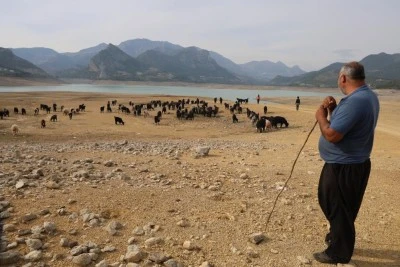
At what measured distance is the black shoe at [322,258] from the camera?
431 cm

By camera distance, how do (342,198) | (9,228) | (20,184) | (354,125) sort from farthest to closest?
(20,184) → (9,228) → (342,198) → (354,125)

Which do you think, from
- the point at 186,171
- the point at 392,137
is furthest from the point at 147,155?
the point at 392,137

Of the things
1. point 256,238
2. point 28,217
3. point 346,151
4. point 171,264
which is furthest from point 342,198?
point 28,217

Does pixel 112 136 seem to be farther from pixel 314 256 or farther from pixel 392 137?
pixel 314 256

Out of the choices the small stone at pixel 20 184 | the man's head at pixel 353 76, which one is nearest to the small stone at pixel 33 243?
the small stone at pixel 20 184

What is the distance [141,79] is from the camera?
192 meters

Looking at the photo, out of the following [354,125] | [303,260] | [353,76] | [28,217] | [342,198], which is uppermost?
[353,76]

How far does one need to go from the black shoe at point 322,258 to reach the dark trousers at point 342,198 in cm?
7

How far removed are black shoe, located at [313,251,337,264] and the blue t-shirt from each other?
1171mm

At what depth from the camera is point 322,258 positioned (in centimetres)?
434

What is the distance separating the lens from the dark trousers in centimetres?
399

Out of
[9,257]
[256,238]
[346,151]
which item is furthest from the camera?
[256,238]

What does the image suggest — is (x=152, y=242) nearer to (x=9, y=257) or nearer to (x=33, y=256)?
(x=33, y=256)

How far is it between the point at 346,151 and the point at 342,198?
0.55 meters
